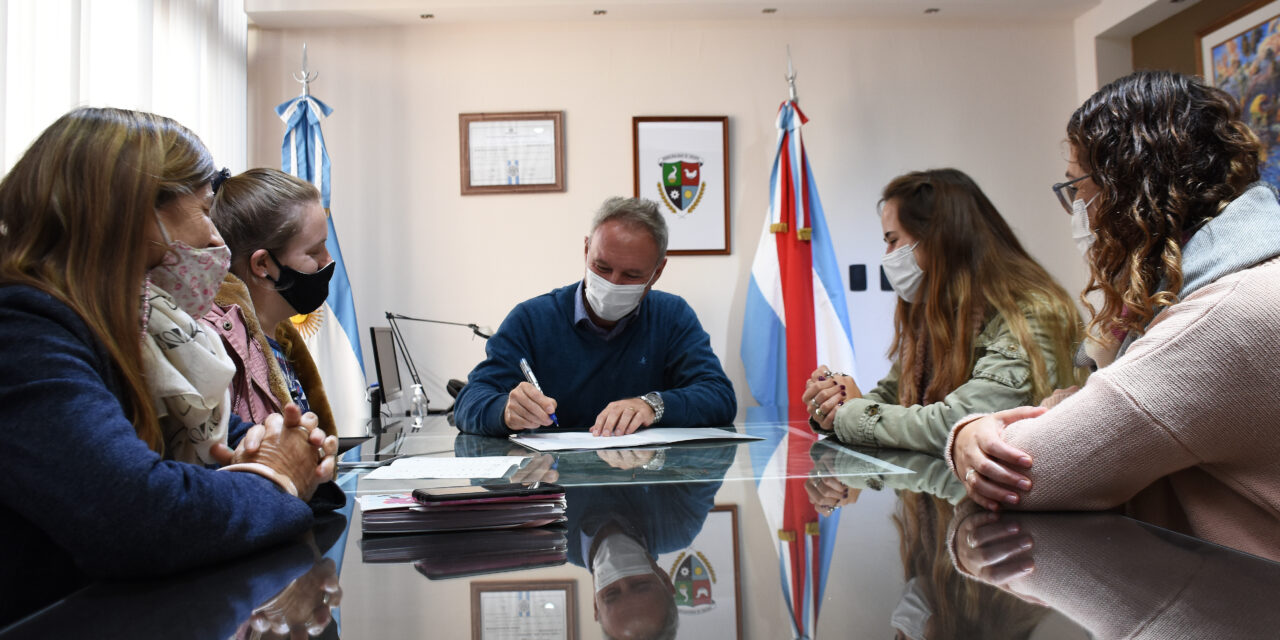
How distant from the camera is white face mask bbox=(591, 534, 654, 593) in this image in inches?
30.5

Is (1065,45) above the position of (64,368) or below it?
above

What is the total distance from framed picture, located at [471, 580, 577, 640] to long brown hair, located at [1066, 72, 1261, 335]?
32.5 inches

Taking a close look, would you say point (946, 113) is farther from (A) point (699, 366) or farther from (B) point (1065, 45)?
(A) point (699, 366)

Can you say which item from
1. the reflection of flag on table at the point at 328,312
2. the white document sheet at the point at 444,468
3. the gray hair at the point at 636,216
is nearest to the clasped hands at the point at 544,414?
→ the white document sheet at the point at 444,468

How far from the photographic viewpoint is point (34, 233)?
0.84 m

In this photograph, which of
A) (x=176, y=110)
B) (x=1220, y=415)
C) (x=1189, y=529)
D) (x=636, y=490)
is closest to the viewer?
(x=1220, y=415)

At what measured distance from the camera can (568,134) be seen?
436 centimetres

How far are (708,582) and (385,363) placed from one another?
117 inches

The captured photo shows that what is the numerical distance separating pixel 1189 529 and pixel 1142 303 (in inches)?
11.5

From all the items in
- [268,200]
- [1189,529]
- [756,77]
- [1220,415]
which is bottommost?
[1189,529]

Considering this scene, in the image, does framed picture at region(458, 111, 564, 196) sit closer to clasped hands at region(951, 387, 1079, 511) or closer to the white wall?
the white wall

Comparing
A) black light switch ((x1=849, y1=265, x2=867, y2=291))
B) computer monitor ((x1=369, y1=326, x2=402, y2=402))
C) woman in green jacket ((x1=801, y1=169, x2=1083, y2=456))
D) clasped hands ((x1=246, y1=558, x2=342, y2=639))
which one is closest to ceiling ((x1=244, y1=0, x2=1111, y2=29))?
black light switch ((x1=849, y1=265, x2=867, y2=291))

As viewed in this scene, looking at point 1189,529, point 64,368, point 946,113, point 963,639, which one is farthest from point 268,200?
point 946,113

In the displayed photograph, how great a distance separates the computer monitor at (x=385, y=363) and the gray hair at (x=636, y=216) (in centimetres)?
127
